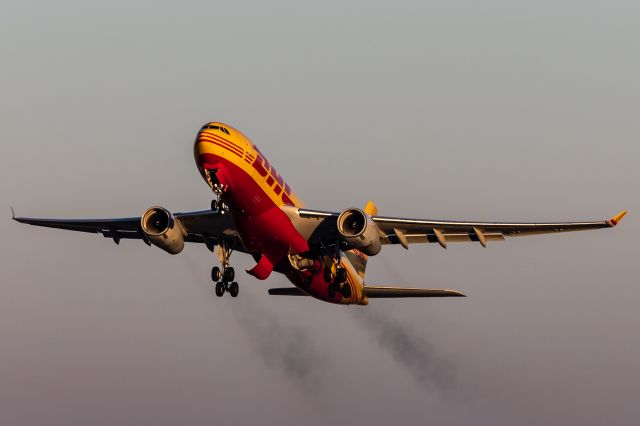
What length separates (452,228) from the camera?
2018 inches

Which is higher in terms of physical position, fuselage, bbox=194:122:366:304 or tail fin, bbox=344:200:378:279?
tail fin, bbox=344:200:378:279

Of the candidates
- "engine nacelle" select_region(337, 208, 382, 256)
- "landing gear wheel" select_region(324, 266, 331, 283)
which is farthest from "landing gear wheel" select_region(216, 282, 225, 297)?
"engine nacelle" select_region(337, 208, 382, 256)

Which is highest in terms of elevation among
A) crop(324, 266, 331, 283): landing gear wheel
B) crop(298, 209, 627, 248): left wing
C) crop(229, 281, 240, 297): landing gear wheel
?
crop(298, 209, 627, 248): left wing

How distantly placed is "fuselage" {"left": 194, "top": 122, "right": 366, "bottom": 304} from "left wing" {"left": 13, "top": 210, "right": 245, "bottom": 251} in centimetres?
251

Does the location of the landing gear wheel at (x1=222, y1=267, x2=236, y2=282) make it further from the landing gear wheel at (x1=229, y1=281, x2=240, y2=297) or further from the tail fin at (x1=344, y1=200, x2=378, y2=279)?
the tail fin at (x1=344, y1=200, x2=378, y2=279)

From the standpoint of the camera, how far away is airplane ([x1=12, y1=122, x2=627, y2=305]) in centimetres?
4688

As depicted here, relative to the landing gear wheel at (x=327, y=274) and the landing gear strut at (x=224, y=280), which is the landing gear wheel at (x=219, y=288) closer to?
the landing gear strut at (x=224, y=280)

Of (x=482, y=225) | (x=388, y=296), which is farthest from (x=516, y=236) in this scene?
(x=388, y=296)

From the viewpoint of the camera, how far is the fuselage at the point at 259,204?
4641cm

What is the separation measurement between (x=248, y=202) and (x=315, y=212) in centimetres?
383

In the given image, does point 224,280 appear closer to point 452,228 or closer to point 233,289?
point 233,289

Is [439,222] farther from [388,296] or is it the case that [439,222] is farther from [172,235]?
[172,235]

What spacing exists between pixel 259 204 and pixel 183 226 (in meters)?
6.29

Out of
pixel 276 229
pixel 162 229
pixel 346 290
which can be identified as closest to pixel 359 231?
pixel 276 229
